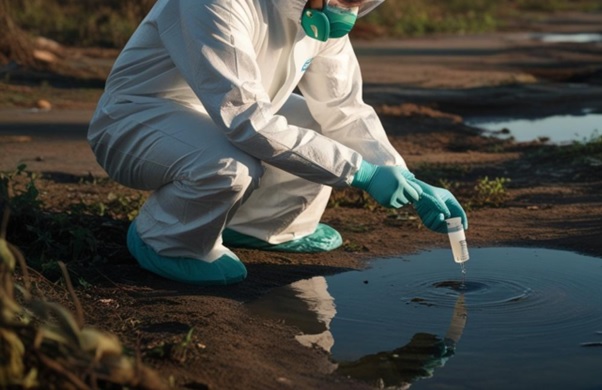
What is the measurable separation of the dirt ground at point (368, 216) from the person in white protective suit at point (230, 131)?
Result: 9.4 inches

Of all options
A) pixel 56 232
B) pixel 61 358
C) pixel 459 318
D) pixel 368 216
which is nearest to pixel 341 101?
pixel 368 216

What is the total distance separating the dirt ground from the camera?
3.90 metres

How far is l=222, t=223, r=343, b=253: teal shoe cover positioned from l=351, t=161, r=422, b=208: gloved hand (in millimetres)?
797

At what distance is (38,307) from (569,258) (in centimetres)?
300

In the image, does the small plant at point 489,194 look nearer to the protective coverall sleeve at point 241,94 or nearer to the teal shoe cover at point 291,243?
the teal shoe cover at point 291,243

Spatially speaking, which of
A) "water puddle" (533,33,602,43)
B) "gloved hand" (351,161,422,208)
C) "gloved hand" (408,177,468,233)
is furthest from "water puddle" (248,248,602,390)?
"water puddle" (533,33,602,43)

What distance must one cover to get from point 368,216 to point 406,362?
2.42m

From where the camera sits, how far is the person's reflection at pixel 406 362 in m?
3.81

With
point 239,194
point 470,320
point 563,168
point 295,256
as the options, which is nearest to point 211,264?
point 239,194

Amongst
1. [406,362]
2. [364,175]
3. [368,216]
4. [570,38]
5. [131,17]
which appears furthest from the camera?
[570,38]

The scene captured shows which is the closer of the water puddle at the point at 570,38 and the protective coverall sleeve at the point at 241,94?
the protective coverall sleeve at the point at 241,94

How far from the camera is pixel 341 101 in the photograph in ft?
17.4

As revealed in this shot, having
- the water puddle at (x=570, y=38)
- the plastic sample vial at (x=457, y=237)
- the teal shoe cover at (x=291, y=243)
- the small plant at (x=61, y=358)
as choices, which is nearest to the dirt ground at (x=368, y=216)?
the teal shoe cover at (x=291, y=243)

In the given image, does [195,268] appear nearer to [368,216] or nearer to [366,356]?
[366,356]
